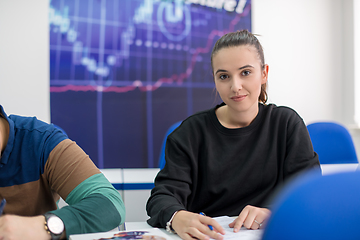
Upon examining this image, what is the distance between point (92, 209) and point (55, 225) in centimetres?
9

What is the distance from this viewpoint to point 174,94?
2.59 m

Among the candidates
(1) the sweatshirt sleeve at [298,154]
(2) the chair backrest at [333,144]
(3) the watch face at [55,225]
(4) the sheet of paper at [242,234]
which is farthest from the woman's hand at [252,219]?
(2) the chair backrest at [333,144]

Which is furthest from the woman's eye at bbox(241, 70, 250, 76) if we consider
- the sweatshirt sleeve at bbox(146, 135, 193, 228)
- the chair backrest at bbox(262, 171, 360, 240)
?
the chair backrest at bbox(262, 171, 360, 240)

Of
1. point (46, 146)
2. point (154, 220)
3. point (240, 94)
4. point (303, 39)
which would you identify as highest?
point (303, 39)

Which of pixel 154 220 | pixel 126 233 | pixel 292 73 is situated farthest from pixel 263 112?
pixel 292 73

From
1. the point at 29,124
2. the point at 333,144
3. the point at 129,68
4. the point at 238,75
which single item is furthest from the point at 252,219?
the point at 129,68

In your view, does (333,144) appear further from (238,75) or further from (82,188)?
(82,188)

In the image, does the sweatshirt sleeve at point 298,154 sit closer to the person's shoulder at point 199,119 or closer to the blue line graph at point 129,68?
the person's shoulder at point 199,119

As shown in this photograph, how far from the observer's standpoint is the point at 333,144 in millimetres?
1942

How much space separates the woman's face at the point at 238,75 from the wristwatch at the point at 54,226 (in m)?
0.66

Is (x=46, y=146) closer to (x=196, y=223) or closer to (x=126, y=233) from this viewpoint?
(x=126, y=233)

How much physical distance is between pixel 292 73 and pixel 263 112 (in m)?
1.82

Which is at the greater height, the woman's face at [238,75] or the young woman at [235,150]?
the woman's face at [238,75]

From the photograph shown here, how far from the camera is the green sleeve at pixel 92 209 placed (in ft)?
2.39
